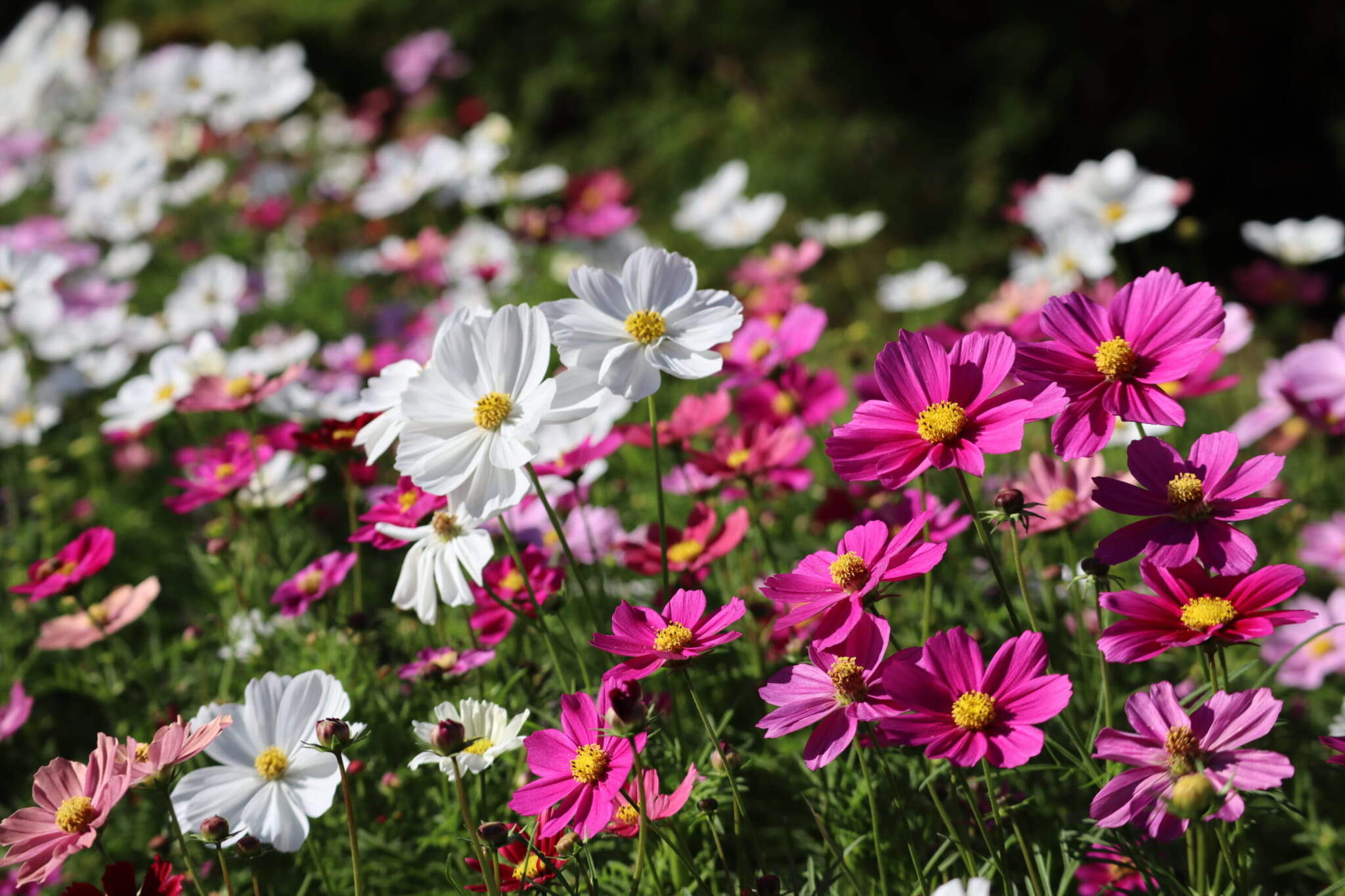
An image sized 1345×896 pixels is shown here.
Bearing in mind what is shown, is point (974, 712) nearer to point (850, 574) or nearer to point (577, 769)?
point (850, 574)

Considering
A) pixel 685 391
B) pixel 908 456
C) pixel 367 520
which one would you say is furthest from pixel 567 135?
pixel 908 456

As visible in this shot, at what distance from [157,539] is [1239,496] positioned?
2.23 metres

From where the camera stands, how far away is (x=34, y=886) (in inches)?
54.1

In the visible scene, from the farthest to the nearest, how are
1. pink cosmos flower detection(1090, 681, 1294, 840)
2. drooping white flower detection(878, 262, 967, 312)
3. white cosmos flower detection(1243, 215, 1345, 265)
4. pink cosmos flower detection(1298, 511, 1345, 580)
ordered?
drooping white flower detection(878, 262, 967, 312)
white cosmos flower detection(1243, 215, 1345, 265)
pink cosmos flower detection(1298, 511, 1345, 580)
pink cosmos flower detection(1090, 681, 1294, 840)

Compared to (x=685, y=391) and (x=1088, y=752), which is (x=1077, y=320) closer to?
(x=1088, y=752)

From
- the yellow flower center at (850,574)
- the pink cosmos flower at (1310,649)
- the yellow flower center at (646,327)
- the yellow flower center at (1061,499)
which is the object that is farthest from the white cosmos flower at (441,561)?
the pink cosmos flower at (1310,649)

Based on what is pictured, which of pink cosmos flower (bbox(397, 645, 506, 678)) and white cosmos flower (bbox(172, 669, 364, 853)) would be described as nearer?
white cosmos flower (bbox(172, 669, 364, 853))

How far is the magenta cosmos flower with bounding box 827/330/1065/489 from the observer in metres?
0.96

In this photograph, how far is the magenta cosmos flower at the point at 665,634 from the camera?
3.18 feet

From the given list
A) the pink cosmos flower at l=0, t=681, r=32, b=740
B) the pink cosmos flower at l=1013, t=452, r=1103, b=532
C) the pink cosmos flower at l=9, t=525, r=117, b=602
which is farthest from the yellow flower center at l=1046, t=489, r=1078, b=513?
the pink cosmos flower at l=0, t=681, r=32, b=740

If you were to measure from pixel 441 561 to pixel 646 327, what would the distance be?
1.13 feet

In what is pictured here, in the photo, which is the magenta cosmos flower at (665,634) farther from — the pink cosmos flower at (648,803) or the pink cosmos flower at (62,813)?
the pink cosmos flower at (62,813)

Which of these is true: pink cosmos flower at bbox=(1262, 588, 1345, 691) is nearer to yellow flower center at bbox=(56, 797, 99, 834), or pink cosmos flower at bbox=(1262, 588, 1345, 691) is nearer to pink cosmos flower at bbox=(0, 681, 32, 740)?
yellow flower center at bbox=(56, 797, 99, 834)

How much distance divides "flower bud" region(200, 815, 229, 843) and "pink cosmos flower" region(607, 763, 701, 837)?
1.24 feet
